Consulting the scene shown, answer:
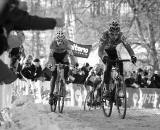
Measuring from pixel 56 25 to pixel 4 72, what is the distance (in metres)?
0.94

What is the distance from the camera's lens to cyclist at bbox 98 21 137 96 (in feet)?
35.7

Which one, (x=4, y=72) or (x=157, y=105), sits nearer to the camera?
(x=4, y=72)

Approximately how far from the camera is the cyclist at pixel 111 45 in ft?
35.7

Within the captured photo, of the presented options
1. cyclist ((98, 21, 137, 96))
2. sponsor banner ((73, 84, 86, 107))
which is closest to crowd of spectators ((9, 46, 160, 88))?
sponsor banner ((73, 84, 86, 107))

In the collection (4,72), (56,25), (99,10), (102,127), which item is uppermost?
(99,10)

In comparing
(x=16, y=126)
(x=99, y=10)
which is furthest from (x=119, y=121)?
(x=99, y=10)

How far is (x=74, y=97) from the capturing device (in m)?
20.9

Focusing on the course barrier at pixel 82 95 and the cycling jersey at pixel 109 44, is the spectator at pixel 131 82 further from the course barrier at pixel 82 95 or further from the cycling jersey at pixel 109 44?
the cycling jersey at pixel 109 44

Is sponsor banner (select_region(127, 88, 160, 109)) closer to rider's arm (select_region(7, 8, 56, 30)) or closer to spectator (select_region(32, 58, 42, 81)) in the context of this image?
spectator (select_region(32, 58, 42, 81))

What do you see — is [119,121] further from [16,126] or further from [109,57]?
[16,126]

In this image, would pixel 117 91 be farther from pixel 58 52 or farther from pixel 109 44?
pixel 58 52

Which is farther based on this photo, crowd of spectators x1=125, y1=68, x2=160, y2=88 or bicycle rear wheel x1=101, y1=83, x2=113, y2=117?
crowd of spectators x1=125, y1=68, x2=160, y2=88

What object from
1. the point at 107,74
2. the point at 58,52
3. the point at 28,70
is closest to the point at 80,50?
the point at 28,70

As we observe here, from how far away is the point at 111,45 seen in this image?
10977 millimetres
